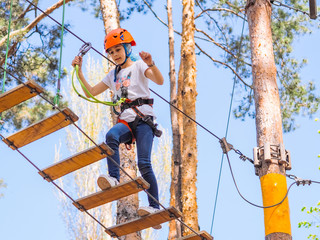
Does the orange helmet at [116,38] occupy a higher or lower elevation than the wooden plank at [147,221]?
higher

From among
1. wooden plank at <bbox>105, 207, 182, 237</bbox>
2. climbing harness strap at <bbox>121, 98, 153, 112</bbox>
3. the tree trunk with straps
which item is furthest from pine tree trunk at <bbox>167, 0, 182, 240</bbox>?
climbing harness strap at <bbox>121, 98, 153, 112</bbox>

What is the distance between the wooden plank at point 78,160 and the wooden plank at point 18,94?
1.83 ft

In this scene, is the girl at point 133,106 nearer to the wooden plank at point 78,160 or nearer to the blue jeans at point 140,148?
the blue jeans at point 140,148

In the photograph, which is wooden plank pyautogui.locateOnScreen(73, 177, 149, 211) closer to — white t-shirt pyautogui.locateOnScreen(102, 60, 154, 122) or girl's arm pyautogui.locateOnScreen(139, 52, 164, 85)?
white t-shirt pyautogui.locateOnScreen(102, 60, 154, 122)

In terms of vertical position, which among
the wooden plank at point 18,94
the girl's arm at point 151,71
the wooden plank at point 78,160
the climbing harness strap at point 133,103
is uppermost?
the girl's arm at point 151,71

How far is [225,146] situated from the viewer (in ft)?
21.1

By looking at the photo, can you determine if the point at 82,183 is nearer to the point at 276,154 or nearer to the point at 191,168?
the point at 191,168

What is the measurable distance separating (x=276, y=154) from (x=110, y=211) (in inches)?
445

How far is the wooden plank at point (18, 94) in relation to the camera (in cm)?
515

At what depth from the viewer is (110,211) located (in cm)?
1692

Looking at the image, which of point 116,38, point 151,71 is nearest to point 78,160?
point 151,71

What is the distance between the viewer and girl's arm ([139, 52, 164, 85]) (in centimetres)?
542

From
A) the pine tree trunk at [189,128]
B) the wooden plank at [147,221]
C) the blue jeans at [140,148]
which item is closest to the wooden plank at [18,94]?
the blue jeans at [140,148]

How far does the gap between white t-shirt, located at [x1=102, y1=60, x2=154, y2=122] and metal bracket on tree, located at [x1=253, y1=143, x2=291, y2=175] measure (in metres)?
1.03
